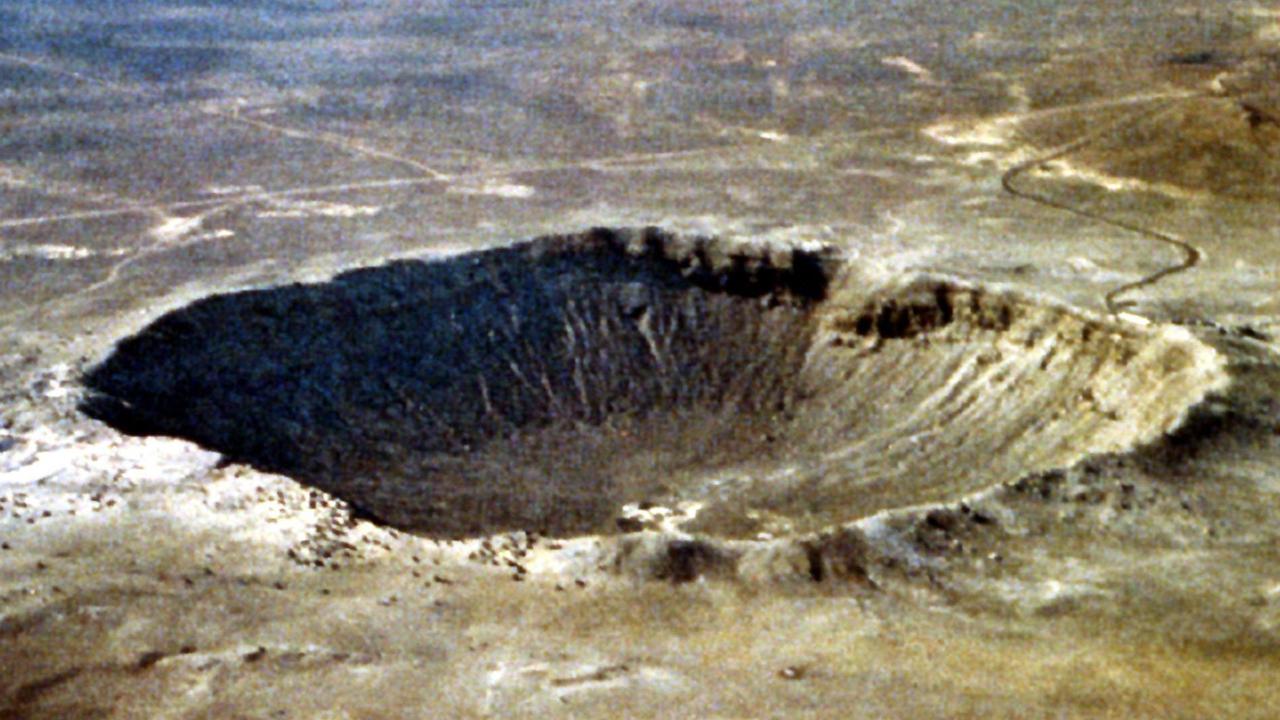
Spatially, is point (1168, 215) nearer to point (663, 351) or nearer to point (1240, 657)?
point (663, 351)

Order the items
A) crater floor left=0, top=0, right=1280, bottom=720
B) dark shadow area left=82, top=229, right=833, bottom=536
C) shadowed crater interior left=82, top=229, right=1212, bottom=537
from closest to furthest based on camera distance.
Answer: crater floor left=0, top=0, right=1280, bottom=720
shadowed crater interior left=82, top=229, right=1212, bottom=537
dark shadow area left=82, top=229, right=833, bottom=536

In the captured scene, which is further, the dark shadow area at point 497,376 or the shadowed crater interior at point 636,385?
the dark shadow area at point 497,376

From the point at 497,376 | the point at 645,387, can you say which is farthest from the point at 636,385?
the point at 497,376

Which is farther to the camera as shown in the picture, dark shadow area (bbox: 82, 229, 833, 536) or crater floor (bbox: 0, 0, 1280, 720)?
dark shadow area (bbox: 82, 229, 833, 536)

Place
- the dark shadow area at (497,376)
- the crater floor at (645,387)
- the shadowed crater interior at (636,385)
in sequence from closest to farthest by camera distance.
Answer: the crater floor at (645,387) → the shadowed crater interior at (636,385) → the dark shadow area at (497,376)

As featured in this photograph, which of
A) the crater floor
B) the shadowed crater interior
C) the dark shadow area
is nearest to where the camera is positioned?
the crater floor

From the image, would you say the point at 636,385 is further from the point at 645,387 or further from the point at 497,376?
the point at 497,376
